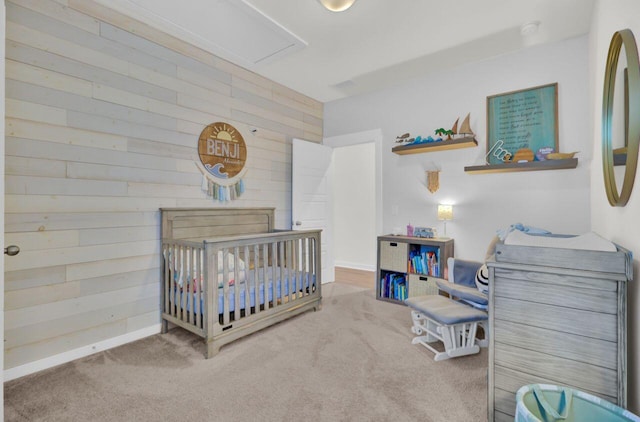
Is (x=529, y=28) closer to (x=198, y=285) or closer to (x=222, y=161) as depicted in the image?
(x=222, y=161)

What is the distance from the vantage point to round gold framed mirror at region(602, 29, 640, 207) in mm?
1140

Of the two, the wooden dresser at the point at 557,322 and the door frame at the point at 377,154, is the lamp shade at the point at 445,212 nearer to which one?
the door frame at the point at 377,154

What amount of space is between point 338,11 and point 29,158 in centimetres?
232

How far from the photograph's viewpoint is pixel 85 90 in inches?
84.7

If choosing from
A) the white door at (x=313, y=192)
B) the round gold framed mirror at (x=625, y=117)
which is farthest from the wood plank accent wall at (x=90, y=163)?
the round gold framed mirror at (x=625, y=117)

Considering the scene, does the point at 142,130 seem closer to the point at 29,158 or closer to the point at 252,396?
the point at 29,158

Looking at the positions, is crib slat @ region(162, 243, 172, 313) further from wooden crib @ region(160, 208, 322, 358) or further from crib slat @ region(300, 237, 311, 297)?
crib slat @ region(300, 237, 311, 297)

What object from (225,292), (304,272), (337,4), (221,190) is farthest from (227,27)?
(304,272)

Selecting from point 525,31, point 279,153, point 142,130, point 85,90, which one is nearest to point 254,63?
point 279,153

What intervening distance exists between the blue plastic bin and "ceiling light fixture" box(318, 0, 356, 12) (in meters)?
2.41

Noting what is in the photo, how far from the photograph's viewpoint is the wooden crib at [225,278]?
2.14 meters

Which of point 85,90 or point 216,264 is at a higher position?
point 85,90

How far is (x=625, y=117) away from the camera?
126cm

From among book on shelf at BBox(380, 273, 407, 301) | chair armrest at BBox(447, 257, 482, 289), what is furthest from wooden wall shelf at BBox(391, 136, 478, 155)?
book on shelf at BBox(380, 273, 407, 301)
